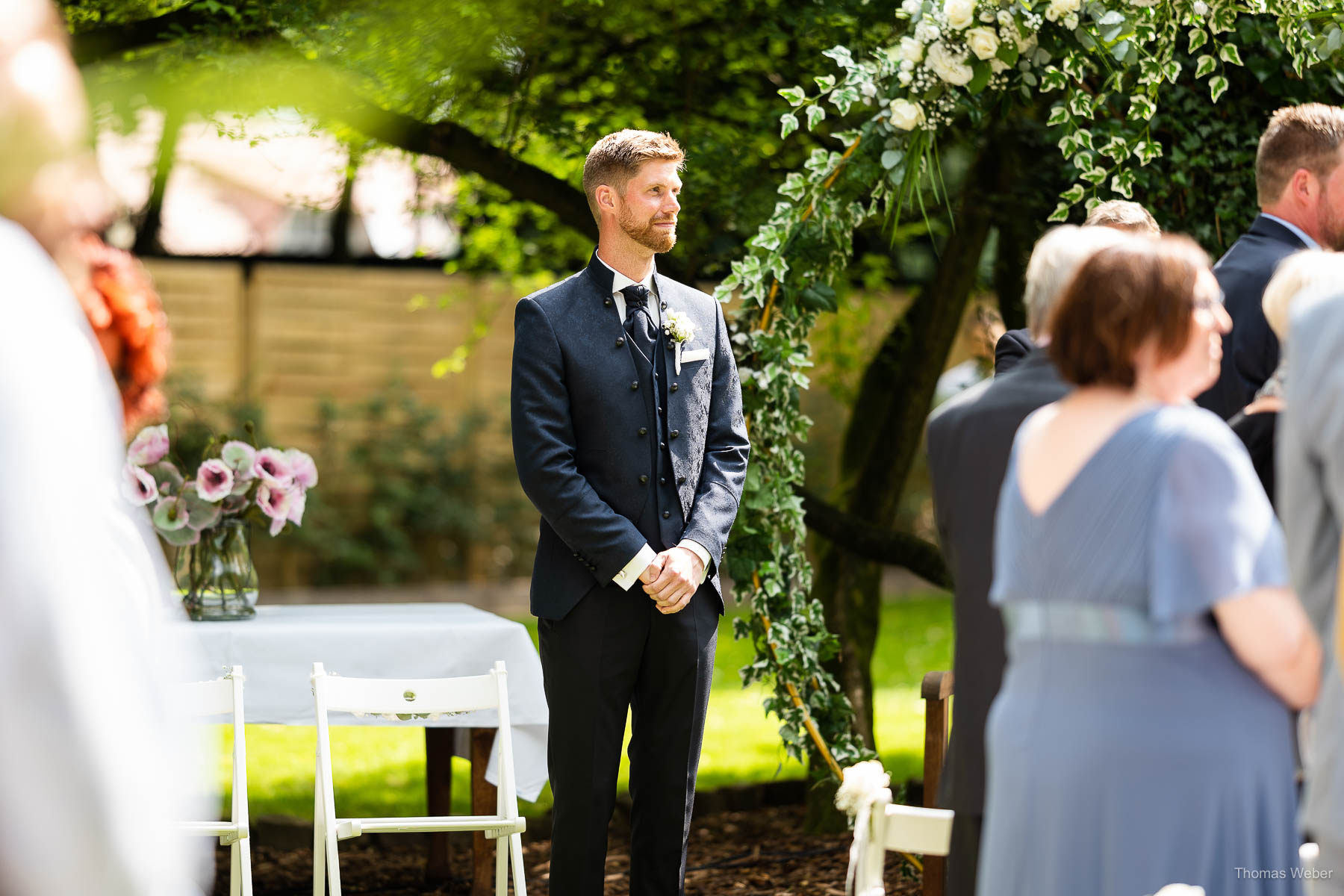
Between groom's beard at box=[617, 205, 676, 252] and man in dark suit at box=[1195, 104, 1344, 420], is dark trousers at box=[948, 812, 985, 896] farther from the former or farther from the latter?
groom's beard at box=[617, 205, 676, 252]

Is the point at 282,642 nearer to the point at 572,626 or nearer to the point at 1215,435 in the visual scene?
the point at 572,626

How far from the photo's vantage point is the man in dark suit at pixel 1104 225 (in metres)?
3.36

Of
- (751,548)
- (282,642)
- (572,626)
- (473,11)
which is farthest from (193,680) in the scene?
(473,11)

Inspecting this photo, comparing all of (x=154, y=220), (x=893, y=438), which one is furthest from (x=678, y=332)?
(x=154, y=220)

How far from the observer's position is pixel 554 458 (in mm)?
3566

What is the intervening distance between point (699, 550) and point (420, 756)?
4715 mm

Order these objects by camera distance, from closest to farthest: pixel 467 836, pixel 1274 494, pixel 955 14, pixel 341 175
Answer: pixel 1274 494
pixel 955 14
pixel 467 836
pixel 341 175

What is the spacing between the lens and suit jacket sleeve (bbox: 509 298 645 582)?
350 cm

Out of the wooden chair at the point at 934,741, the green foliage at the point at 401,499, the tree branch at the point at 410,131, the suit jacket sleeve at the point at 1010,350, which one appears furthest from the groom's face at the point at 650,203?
the green foliage at the point at 401,499

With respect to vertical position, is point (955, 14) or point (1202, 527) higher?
point (955, 14)

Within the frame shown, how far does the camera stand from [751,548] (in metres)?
4.47

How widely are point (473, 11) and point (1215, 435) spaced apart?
3845 mm

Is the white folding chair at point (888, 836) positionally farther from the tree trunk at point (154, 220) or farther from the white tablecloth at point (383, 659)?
the tree trunk at point (154, 220)

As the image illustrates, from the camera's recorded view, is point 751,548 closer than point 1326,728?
No
